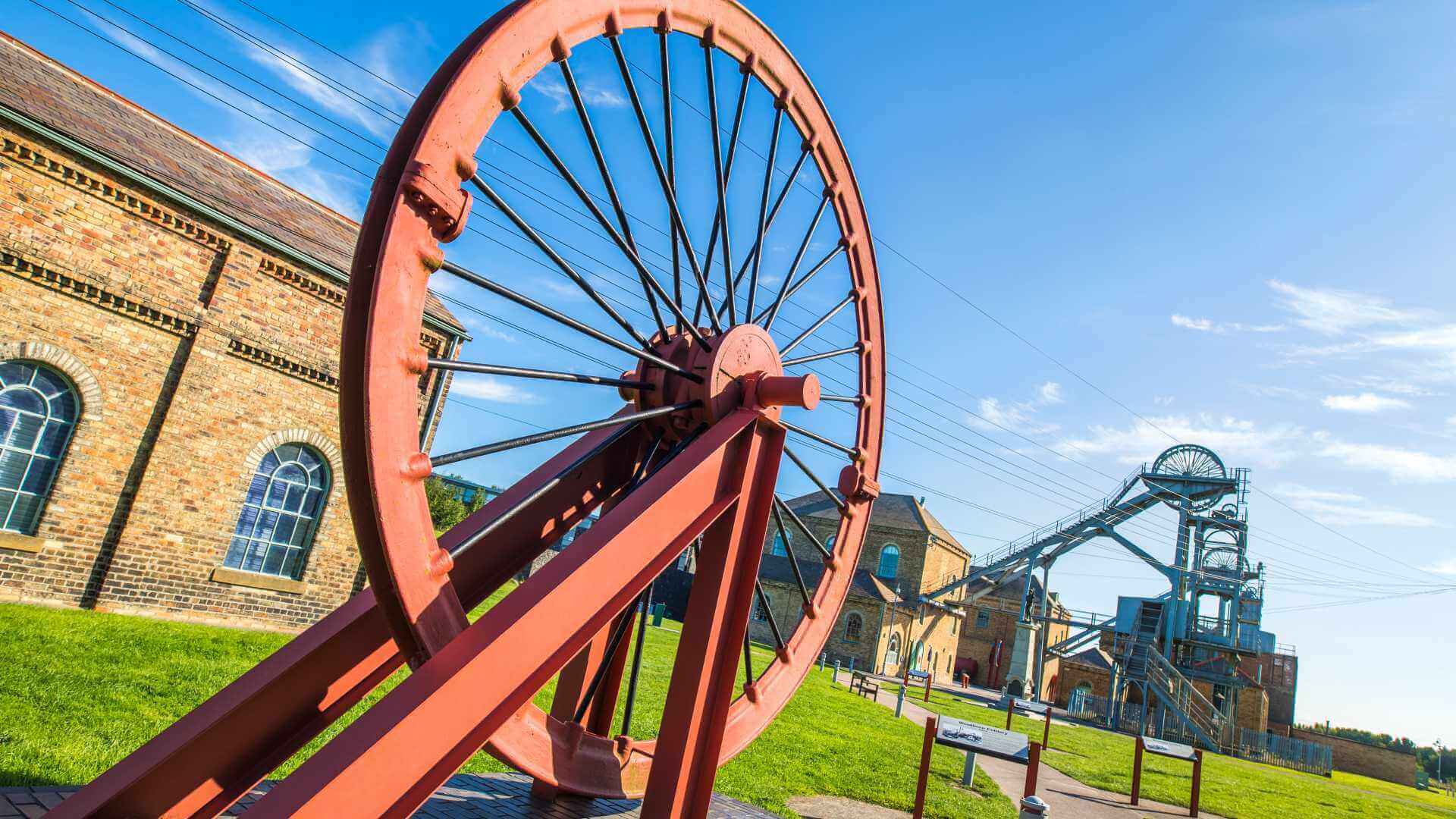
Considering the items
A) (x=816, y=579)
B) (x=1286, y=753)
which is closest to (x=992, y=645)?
(x=816, y=579)

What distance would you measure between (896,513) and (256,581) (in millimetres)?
35928

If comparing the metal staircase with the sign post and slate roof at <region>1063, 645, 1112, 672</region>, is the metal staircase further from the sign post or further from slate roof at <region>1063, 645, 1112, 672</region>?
the sign post

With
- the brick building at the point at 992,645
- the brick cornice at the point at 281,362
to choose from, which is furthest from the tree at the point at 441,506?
the brick building at the point at 992,645

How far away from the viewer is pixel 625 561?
3.17m

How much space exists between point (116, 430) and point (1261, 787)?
65.3 feet

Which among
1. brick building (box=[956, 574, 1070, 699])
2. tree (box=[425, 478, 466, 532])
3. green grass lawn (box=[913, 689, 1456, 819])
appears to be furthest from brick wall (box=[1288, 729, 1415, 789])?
tree (box=[425, 478, 466, 532])

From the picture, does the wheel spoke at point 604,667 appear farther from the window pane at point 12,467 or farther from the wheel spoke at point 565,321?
the window pane at point 12,467

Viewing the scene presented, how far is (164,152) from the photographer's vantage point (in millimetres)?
11680

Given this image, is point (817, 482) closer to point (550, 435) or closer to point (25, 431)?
point (550, 435)

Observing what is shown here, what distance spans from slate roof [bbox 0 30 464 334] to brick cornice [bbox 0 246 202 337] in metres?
1.56

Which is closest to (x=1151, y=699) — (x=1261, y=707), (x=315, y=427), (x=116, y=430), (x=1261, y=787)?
(x=1261, y=707)

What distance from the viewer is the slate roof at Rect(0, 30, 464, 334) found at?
32.2 feet

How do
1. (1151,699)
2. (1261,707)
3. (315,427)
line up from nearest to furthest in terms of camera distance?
(315,427)
(1261,707)
(1151,699)

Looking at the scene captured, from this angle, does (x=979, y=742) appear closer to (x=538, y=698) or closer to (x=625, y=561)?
(x=625, y=561)
